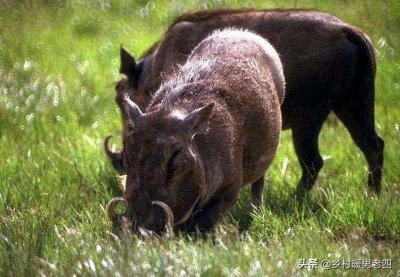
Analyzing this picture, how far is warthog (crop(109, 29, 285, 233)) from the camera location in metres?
4.69

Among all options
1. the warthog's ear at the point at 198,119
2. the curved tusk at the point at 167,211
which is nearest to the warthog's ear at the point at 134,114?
the warthog's ear at the point at 198,119

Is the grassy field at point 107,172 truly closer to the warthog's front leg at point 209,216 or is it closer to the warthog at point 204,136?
the warthog's front leg at point 209,216

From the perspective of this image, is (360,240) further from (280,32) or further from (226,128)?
(280,32)

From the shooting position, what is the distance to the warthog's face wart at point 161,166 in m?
4.65

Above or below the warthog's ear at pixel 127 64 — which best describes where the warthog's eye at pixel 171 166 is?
above

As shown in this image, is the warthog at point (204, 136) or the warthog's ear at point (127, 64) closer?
the warthog at point (204, 136)

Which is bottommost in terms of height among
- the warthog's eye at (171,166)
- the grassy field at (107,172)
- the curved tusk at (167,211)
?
the grassy field at (107,172)

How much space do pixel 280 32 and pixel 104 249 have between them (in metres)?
3.40

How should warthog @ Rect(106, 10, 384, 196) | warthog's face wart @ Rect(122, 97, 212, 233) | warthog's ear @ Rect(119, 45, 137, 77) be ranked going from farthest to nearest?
warthog's ear @ Rect(119, 45, 137, 77) → warthog @ Rect(106, 10, 384, 196) → warthog's face wart @ Rect(122, 97, 212, 233)

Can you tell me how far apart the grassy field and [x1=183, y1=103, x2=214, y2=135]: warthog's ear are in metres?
0.55

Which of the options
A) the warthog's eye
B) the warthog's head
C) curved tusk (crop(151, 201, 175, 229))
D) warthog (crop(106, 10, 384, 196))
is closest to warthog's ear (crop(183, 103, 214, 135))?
the warthog's head

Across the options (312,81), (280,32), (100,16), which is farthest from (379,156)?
(100,16)

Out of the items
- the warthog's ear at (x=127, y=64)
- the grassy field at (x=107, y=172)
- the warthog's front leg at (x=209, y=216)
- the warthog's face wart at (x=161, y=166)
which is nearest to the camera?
the grassy field at (x=107, y=172)

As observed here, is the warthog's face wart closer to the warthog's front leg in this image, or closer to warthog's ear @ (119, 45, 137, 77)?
the warthog's front leg
